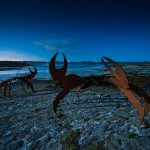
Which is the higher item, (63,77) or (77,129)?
(63,77)

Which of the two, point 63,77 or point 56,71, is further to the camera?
point 63,77

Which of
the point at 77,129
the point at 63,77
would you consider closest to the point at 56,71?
the point at 63,77

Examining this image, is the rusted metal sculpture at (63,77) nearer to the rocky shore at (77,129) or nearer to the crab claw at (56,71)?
the crab claw at (56,71)

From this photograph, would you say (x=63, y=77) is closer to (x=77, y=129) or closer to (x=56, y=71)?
(x=56, y=71)

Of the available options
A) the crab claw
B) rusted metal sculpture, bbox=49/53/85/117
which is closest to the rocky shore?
rusted metal sculpture, bbox=49/53/85/117

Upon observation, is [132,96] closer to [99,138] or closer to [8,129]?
[99,138]

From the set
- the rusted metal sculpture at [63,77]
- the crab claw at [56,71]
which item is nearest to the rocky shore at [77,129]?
the rusted metal sculpture at [63,77]

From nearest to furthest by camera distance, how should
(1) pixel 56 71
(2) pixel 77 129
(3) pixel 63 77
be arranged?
(1) pixel 56 71, (3) pixel 63 77, (2) pixel 77 129

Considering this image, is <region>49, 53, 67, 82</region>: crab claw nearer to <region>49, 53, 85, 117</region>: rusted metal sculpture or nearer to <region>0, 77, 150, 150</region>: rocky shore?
<region>49, 53, 85, 117</region>: rusted metal sculpture

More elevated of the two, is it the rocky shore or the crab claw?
the crab claw

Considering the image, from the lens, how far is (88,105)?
23.2 ft

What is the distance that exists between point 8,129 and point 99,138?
243 centimetres

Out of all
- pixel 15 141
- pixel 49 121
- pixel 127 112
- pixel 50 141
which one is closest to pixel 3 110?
pixel 49 121

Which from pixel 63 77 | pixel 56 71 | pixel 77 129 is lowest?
pixel 77 129
